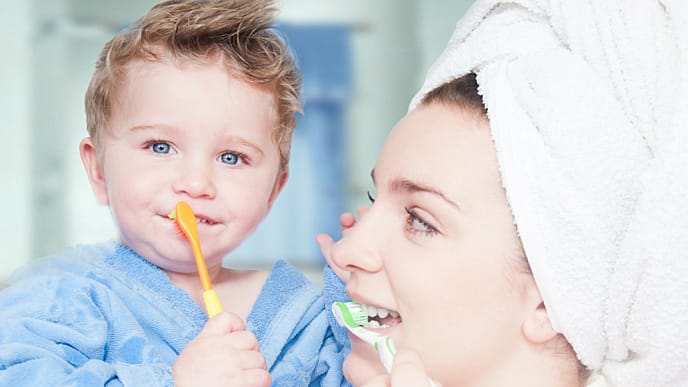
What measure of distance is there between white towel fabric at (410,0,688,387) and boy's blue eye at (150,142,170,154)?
453mm

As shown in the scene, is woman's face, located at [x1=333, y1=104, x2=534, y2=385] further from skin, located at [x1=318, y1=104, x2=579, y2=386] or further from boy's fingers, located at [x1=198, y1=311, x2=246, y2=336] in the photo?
boy's fingers, located at [x1=198, y1=311, x2=246, y2=336]

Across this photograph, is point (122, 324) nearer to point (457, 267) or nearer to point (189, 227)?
point (189, 227)

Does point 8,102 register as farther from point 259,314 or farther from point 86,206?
point 259,314

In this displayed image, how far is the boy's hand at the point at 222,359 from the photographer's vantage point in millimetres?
893

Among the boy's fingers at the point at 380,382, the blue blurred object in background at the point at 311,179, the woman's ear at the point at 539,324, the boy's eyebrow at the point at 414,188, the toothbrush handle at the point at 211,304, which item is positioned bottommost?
the blue blurred object in background at the point at 311,179

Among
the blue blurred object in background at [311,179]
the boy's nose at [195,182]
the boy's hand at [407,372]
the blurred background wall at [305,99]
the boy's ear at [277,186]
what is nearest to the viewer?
the boy's hand at [407,372]

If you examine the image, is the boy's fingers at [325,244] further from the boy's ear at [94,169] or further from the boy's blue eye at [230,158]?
the boy's ear at [94,169]

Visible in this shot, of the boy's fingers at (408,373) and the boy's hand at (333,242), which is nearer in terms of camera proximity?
the boy's fingers at (408,373)

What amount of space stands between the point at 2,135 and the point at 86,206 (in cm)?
50

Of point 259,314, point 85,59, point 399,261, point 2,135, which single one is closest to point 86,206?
point 2,135

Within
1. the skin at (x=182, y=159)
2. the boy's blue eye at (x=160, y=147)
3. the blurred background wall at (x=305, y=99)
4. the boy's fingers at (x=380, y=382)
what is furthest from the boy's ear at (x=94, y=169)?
the blurred background wall at (x=305, y=99)

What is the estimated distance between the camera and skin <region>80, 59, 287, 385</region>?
1066mm

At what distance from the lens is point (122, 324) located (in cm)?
102

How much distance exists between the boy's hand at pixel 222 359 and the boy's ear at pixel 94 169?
34cm
